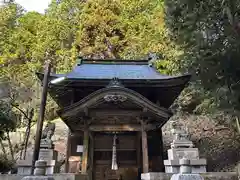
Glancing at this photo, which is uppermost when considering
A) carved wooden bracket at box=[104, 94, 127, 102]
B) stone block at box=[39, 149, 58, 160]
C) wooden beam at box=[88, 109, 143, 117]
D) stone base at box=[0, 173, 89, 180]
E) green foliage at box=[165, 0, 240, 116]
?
green foliage at box=[165, 0, 240, 116]

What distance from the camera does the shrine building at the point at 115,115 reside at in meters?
7.45

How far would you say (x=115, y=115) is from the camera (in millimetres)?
8078

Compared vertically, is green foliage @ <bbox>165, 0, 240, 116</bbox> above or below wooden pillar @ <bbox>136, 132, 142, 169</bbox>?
above

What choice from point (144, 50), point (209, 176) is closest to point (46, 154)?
point (209, 176)

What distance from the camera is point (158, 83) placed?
8539 millimetres

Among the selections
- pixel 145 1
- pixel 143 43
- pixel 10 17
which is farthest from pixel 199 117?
pixel 10 17

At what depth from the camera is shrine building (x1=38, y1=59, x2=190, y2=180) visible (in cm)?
745

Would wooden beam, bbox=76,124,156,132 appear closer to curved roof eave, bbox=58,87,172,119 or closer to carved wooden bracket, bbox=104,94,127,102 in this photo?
curved roof eave, bbox=58,87,172,119

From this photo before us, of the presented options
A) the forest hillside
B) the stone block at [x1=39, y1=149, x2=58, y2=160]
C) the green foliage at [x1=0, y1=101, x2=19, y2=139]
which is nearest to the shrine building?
the stone block at [x1=39, y1=149, x2=58, y2=160]

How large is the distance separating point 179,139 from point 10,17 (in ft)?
75.2

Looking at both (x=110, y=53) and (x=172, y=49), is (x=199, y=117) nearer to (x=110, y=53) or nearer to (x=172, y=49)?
(x=172, y=49)

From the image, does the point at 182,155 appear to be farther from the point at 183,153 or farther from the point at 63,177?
the point at 63,177

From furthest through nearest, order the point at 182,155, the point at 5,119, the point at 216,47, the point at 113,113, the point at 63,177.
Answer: the point at 5,119
the point at 113,113
the point at 216,47
the point at 182,155
the point at 63,177

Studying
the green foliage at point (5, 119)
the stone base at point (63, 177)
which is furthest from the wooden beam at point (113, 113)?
the green foliage at point (5, 119)
